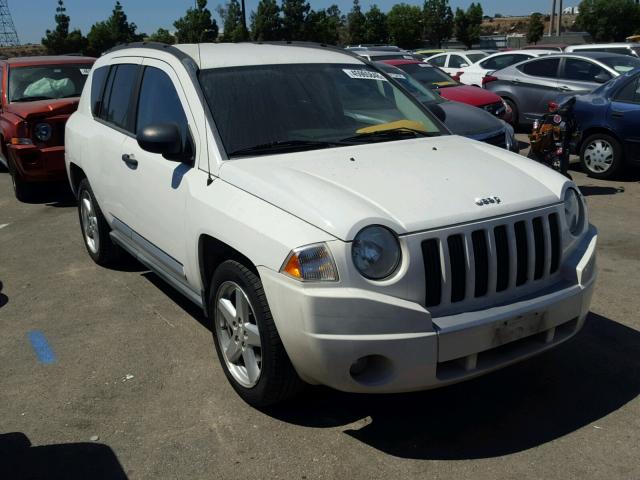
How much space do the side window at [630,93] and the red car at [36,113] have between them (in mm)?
6993

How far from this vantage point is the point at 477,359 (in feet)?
10.6

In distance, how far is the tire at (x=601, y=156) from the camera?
29.7 feet

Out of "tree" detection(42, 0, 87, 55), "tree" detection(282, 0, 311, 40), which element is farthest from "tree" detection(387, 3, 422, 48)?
"tree" detection(42, 0, 87, 55)

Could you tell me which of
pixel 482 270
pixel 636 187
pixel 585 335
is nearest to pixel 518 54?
pixel 636 187

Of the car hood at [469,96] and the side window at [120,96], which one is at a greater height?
the side window at [120,96]

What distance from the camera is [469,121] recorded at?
8.58 m

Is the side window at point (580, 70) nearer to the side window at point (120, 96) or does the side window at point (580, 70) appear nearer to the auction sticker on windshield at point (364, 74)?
the auction sticker on windshield at point (364, 74)

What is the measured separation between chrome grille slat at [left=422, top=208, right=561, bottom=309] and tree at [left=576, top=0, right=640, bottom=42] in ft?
175

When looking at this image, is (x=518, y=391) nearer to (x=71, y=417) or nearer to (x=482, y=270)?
(x=482, y=270)

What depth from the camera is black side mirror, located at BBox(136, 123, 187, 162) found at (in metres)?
3.91

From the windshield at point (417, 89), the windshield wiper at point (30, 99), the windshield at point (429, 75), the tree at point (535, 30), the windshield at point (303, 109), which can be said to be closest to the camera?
the windshield at point (303, 109)

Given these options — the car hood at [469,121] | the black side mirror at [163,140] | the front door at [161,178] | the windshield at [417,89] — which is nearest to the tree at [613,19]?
the windshield at [417,89]

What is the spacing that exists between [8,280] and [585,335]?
474 centimetres

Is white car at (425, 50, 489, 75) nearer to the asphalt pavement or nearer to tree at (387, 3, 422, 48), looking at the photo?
the asphalt pavement
